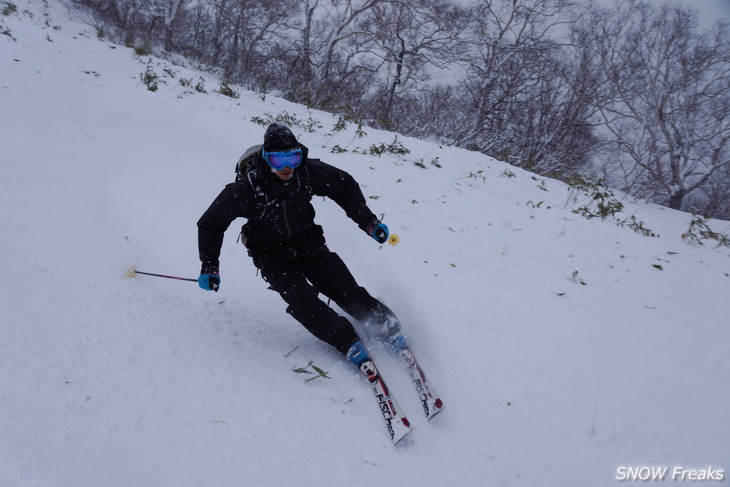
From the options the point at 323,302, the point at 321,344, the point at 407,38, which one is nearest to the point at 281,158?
the point at 323,302

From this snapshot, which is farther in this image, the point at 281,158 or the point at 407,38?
the point at 407,38

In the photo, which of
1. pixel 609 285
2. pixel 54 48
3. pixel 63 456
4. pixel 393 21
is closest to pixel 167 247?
pixel 63 456

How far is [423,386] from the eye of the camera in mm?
2514

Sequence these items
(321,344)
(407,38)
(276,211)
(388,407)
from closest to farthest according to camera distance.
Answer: (388,407)
(276,211)
(321,344)
(407,38)

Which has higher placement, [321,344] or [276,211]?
[276,211]

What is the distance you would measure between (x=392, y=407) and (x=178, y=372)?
4.41ft

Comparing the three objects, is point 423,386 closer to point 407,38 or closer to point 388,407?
point 388,407

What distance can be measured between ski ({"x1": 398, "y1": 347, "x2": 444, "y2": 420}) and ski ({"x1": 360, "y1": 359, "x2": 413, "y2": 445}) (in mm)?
186

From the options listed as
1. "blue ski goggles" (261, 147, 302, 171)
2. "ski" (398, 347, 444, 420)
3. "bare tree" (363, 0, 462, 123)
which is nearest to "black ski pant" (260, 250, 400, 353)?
"ski" (398, 347, 444, 420)

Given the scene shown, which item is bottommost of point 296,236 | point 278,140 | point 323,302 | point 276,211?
point 323,302

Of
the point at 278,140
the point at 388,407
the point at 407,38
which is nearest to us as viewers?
the point at 388,407

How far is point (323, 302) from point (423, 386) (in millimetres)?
905

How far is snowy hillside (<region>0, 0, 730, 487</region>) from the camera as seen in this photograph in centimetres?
191

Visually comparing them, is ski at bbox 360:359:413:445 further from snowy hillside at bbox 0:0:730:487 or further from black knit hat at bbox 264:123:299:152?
black knit hat at bbox 264:123:299:152
